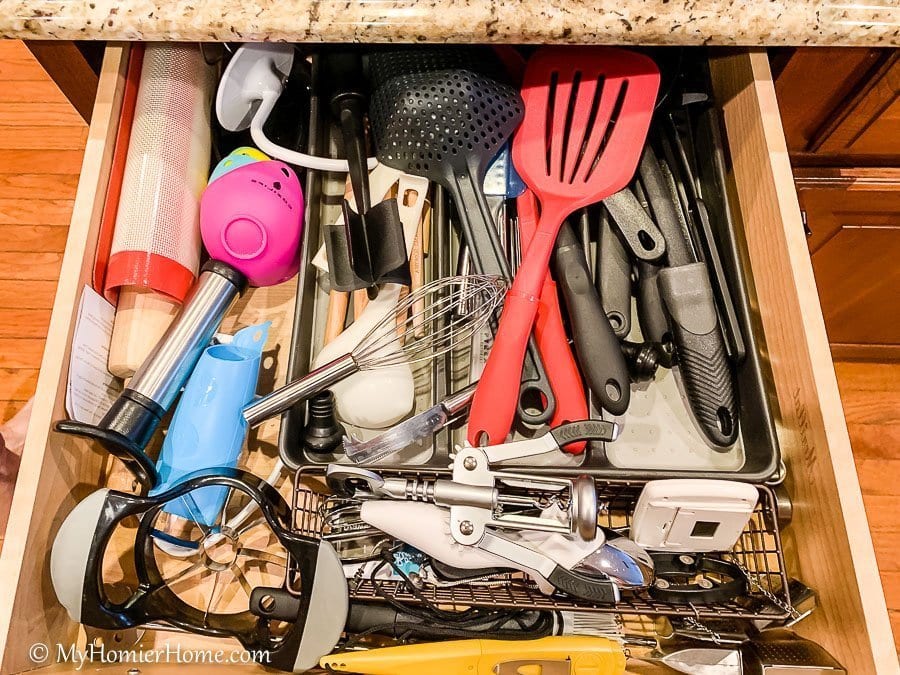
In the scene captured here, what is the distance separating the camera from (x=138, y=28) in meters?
0.52

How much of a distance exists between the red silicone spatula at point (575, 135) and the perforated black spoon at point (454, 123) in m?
0.03

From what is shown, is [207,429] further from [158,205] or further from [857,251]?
[857,251]

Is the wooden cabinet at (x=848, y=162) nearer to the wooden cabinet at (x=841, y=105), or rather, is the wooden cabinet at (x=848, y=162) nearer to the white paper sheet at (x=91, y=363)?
the wooden cabinet at (x=841, y=105)

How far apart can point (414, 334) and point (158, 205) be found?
0.28 m

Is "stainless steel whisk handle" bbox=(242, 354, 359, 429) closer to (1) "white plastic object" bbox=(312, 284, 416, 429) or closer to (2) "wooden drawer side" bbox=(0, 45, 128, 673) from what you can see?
(1) "white plastic object" bbox=(312, 284, 416, 429)

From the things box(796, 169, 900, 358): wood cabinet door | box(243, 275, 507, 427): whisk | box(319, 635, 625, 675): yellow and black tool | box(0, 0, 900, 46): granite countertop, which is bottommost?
box(319, 635, 625, 675): yellow and black tool

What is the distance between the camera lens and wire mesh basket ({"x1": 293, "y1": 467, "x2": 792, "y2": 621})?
544 millimetres

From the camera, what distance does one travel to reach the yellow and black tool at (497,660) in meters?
0.54

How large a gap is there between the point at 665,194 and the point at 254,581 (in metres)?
0.54

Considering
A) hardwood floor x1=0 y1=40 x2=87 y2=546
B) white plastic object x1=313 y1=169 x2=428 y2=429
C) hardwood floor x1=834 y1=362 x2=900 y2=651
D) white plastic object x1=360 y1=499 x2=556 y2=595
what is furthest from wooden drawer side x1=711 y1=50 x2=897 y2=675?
hardwood floor x1=0 y1=40 x2=87 y2=546

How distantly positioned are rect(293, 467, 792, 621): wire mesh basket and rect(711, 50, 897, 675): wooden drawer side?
30mm

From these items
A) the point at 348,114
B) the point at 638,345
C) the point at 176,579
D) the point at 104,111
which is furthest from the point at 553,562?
the point at 104,111

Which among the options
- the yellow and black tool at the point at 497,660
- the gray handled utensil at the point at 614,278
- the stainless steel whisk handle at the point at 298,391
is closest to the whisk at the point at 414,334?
the stainless steel whisk handle at the point at 298,391

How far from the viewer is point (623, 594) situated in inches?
23.3
